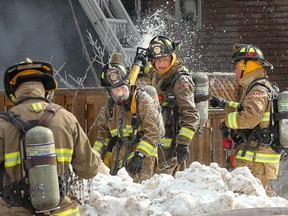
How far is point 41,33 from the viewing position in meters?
14.7

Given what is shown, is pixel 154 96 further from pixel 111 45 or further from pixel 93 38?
pixel 93 38

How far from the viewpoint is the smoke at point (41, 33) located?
1439 cm

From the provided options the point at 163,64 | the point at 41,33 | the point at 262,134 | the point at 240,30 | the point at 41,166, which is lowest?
the point at 262,134

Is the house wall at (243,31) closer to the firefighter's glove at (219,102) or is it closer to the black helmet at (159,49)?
the black helmet at (159,49)

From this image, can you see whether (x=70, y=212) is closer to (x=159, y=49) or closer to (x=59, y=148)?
(x=59, y=148)

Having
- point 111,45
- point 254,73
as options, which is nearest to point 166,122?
point 254,73

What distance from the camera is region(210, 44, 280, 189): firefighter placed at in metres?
7.07

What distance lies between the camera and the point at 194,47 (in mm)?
17219

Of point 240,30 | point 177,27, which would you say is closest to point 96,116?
point 177,27

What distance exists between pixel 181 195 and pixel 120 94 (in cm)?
203

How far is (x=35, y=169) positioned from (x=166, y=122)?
3.82 metres

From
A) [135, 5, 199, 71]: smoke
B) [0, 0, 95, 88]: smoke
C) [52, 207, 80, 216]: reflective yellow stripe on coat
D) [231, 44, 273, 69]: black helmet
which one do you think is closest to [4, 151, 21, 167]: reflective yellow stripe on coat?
[52, 207, 80, 216]: reflective yellow stripe on coat

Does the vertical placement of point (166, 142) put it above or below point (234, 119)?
below

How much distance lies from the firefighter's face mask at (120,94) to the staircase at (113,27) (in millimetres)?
6120
